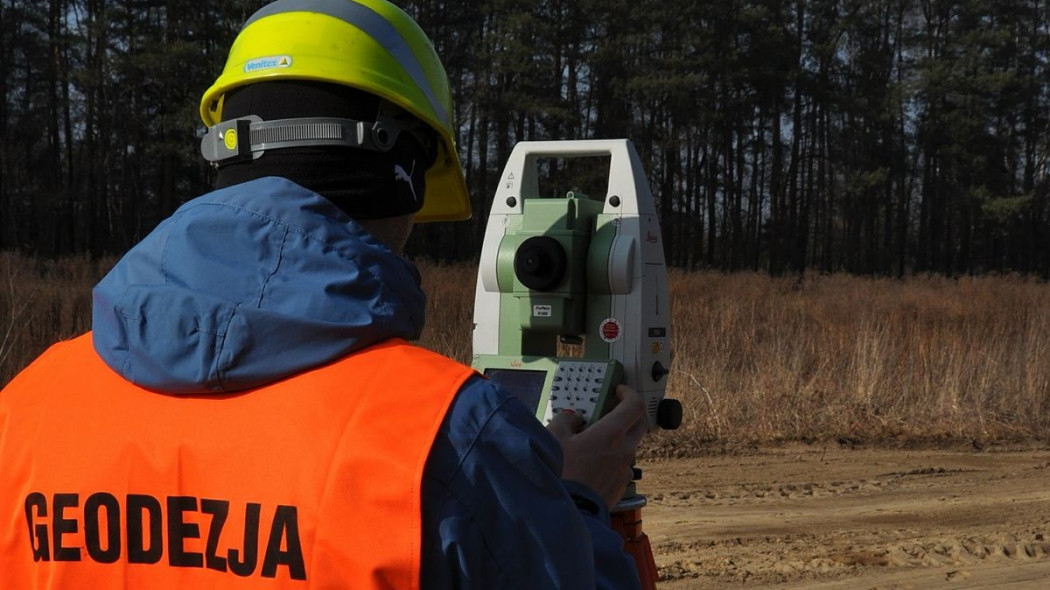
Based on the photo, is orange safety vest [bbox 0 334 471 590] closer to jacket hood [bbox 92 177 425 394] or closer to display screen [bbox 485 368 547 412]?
jacket hood [bbox 92 177 425 394]

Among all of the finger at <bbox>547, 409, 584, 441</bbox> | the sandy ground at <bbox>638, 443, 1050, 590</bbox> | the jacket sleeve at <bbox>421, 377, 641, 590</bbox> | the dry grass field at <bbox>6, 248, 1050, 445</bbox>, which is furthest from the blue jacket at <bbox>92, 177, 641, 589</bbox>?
the dry grass field at <bbox>6, 248, 1050, 445</bbox>

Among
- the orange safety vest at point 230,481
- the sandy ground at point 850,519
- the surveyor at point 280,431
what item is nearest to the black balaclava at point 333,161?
the surveyor at point 280,431

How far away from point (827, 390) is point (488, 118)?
86.4 ft

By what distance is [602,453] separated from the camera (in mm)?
1421

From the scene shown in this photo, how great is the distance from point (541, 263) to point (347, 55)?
1.38 m

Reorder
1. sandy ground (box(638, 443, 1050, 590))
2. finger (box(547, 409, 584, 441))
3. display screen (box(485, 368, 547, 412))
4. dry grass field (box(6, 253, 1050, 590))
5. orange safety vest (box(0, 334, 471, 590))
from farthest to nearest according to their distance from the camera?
1. dry grass field (box(6, 253, 1050, 590))
2. sandy ground (box(638, 443, 1050, 590))
3. display screen (box(485, 368, 547, 412))
4. finger (box(547, 409, 584, 441))
5. orange safety vest (box(0, 334, 471, 590))

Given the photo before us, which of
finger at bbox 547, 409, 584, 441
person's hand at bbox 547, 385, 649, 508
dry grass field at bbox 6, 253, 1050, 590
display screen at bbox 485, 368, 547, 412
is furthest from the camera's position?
dry grass field at bbox 6, 253, 1050, 590

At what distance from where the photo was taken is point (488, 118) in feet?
109

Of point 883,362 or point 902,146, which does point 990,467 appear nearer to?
point 883,362

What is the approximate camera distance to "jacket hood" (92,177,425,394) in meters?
0.99

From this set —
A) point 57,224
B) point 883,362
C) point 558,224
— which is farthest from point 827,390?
point 57,224

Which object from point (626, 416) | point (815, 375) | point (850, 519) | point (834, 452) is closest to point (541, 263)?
point (626, 416)

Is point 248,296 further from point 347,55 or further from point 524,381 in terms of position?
point 524,381

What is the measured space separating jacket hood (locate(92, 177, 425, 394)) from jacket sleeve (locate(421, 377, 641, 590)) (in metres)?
0.15
